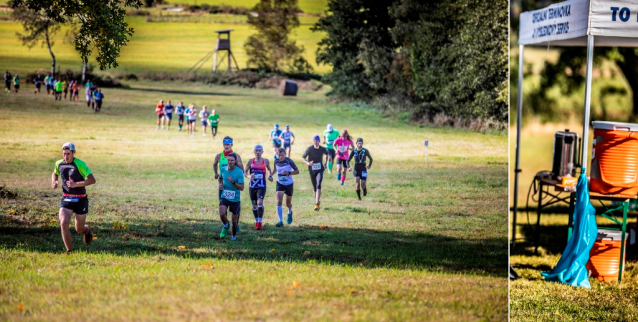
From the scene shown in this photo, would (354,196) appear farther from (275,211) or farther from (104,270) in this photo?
(104,270)

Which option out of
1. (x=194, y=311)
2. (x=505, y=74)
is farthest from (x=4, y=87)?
(x=505, y=74)

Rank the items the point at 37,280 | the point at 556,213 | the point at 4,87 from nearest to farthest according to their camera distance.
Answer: the point at 37,280 → the point at 4,87 → the point at 556,213

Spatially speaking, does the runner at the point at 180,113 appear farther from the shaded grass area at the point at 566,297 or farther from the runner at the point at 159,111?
the shaded grass area at the point at 566,297

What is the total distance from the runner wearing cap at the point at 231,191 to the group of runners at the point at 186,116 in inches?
199

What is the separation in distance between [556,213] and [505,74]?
13.6ft

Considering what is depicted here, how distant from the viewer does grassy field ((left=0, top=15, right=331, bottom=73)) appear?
35.1ft

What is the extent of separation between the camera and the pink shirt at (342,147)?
14922 mm

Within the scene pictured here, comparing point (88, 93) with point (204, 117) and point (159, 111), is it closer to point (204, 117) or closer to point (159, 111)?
point (159, 111)

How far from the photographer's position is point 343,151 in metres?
15.1

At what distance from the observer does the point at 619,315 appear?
857 cm

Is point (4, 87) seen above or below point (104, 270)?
above

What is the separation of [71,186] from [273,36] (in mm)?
6233

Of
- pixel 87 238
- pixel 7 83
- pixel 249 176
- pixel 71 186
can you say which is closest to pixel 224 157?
pixel 249 176

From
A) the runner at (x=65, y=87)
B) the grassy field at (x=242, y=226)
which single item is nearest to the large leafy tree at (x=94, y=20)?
the runner at (x=65, y=87)
